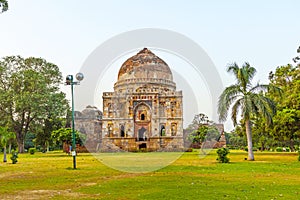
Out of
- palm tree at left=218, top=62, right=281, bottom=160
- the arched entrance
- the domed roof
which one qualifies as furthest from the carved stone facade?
palm tree at left=218, top=62, right=281, bottom=160

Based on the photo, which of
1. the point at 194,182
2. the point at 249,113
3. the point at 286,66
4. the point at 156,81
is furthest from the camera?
the point at 156,81

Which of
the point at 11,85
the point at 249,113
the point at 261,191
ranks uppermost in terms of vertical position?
the point at 11,85

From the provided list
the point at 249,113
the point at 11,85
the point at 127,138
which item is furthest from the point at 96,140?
the point at 249,113

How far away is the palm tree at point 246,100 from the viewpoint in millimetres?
20812

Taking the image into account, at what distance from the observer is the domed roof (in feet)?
167

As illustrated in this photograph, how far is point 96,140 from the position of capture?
154 feet

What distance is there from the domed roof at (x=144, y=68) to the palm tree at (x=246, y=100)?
→ 1151 inches

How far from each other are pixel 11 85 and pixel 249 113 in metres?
27.7

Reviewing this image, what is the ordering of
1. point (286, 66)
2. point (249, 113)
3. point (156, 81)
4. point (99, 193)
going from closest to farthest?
point (99, 193)
point (249, 113)
point (286, 66)
point (156, 81)

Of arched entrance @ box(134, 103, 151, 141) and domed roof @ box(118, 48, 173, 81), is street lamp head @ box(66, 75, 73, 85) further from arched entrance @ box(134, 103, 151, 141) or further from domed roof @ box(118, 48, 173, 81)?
domed roof @ box(118, 48, 173, 81)

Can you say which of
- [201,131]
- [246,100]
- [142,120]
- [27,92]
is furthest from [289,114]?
[27,92]

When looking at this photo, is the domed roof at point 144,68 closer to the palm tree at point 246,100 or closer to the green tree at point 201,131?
the green tree at point 201,131

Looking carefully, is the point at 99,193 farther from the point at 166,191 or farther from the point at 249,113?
the point at 249,113

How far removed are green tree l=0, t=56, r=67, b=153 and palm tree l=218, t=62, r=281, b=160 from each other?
2206 centimetres
